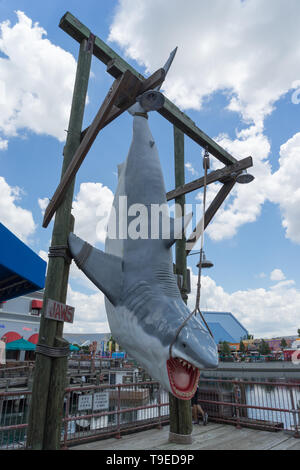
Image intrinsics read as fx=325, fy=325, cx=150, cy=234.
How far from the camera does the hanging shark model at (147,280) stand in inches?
76.9

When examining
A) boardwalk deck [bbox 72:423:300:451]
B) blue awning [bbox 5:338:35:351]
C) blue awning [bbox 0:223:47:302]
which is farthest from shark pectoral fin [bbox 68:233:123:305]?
blue awning [bbox 5:338:35:351]

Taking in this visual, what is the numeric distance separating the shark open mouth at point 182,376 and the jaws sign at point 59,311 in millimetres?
1306

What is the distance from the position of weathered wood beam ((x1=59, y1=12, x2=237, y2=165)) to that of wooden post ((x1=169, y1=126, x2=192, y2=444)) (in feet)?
1.55

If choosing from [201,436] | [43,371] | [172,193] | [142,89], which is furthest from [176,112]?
[201,436]

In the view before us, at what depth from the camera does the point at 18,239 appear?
380 cm

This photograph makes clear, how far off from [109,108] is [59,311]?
1.83m

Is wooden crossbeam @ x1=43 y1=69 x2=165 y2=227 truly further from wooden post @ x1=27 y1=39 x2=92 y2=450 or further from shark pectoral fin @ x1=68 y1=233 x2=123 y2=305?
shark pectoral fin @ x1=68 y1=233 x2=123 y2=305

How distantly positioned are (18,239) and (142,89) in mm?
2189

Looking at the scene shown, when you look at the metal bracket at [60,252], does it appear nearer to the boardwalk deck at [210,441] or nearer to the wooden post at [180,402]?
the wooden post at [180,402]

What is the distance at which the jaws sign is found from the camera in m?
2.82

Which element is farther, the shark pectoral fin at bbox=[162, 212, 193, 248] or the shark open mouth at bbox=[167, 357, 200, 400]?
the shark pectoral fin at bbox=[162, 212, 193, 248]

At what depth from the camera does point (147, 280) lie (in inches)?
97.1
